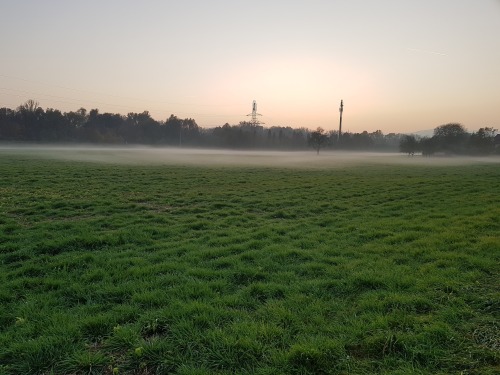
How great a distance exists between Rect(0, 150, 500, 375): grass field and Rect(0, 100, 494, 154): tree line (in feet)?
389

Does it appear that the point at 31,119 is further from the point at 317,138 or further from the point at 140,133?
the point at 317,138

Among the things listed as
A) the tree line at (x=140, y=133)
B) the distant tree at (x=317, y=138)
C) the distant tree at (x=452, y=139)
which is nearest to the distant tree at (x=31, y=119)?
the tree line at (x=140, y=133)

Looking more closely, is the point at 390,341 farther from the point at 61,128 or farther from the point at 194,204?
the point at 61,128

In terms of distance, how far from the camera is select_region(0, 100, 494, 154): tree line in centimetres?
13450

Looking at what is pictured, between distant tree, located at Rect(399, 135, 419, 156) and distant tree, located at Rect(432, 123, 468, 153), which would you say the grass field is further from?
distant tree, located at Rect(432, 123, 468, 153)

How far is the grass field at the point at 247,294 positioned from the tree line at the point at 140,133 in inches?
4670

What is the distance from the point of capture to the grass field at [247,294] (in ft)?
15.4

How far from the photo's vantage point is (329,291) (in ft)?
22.7

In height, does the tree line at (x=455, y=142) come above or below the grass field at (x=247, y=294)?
above

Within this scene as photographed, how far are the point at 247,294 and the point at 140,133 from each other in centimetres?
16548

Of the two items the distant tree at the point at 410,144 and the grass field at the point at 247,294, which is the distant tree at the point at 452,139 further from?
the grass field at the point at 247,294

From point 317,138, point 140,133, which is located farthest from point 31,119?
point 317,138

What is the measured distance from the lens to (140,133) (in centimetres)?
16138

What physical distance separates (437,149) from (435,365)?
11648cm
